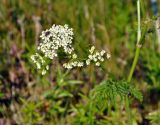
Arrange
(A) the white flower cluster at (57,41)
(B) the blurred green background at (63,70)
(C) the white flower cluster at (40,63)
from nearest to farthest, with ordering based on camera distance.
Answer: (A) the white flower cluster at (57,41)
(C) the white flower cluster at (40,63)
(B) the blurred green background at (63,70)

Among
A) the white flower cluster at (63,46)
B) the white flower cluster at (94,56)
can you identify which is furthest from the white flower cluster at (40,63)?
the white flower cluster at (94,56)

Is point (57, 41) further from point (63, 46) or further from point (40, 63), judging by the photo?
point (40, 63)

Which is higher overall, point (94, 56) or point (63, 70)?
point (63, 70)

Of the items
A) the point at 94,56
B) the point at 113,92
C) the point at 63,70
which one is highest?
the point at 63,70

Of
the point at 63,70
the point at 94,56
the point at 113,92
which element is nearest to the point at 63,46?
the point at 94,56

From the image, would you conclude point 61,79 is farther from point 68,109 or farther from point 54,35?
point 54,35

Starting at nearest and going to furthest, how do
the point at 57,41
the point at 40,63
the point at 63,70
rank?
the point at 57,41
the point at 40,63
the point at 63,70

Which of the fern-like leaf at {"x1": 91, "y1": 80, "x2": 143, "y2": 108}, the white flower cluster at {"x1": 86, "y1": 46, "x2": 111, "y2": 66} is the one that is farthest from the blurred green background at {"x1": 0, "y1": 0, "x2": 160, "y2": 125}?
the fern-like leaf at {"x1": 91, "y1": 80, "x2": 143, "y2": 108}

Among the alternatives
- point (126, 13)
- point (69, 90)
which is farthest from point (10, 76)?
point (126, 13)

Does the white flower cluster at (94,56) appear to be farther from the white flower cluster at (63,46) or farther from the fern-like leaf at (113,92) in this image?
the fern-like leaf at (113,92)
